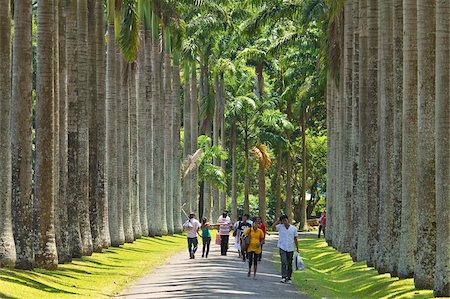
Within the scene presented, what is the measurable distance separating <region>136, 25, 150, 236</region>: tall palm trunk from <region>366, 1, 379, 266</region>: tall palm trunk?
22790 mm

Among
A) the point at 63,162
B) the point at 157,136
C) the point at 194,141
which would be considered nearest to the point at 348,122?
the point at 63,162

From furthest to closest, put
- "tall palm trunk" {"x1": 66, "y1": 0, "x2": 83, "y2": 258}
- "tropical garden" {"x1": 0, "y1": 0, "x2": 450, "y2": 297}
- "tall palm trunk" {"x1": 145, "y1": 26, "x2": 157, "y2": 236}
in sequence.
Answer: "tall palm trunk" {"x1": 145, "y1": 26, "x2": 157, "y2": 236}
"tall palm trunk" {"x1": 66, "y1": 0, "x2": 83, "y2": 258}
"tropical garden" {"x1": 0, "y1": 0, "x2": 450, "y2": 297}

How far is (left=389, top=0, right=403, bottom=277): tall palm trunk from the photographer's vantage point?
3122cm

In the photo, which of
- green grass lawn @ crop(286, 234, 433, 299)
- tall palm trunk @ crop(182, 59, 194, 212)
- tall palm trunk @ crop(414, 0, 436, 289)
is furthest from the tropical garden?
green grass lawn @ crop(286, 234, 433, 299)

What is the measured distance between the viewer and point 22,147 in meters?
29.8

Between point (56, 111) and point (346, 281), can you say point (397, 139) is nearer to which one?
point (346, 281)

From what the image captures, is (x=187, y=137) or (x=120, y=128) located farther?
(x=187, y=137)

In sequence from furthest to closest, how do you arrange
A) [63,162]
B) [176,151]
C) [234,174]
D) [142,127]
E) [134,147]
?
1. [234,174]
2. [176,151]
3. [142,127]
4. [134,147]
5. [63,162]

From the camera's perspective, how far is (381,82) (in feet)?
112

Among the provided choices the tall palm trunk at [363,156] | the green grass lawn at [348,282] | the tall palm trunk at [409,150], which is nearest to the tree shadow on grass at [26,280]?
the green grass lawn at [348,282]

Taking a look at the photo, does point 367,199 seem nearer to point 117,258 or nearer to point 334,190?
point 117,258

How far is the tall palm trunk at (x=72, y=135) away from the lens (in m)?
36.9

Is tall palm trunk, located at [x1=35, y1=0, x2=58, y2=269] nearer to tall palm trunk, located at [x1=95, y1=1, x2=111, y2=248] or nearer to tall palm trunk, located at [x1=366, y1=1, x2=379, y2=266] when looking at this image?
tall palm trunk, located at [x1=366, y1=1, x2=379, y2=266]

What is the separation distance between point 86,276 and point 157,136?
3359 cm
